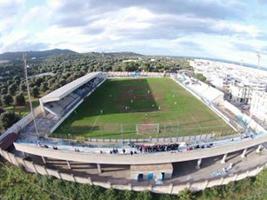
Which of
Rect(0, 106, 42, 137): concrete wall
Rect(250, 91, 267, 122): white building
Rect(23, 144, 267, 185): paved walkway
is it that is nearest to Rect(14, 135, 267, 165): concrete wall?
Rect(23, 144, 267, 185): paved walkway

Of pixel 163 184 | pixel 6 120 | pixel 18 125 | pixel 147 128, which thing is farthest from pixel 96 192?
pixel 6 120

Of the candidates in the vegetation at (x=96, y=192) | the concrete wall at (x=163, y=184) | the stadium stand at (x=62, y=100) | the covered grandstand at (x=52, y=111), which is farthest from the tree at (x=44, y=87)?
the concrete wall at (x=163, y=184)

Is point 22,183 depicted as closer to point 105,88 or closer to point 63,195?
point 63,195

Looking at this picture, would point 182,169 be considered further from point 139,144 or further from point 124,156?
point 124,156

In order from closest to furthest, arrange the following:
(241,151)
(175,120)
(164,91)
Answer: (241,151) → (175,120) → (164,91)

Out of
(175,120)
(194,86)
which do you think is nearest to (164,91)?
(194,86)
